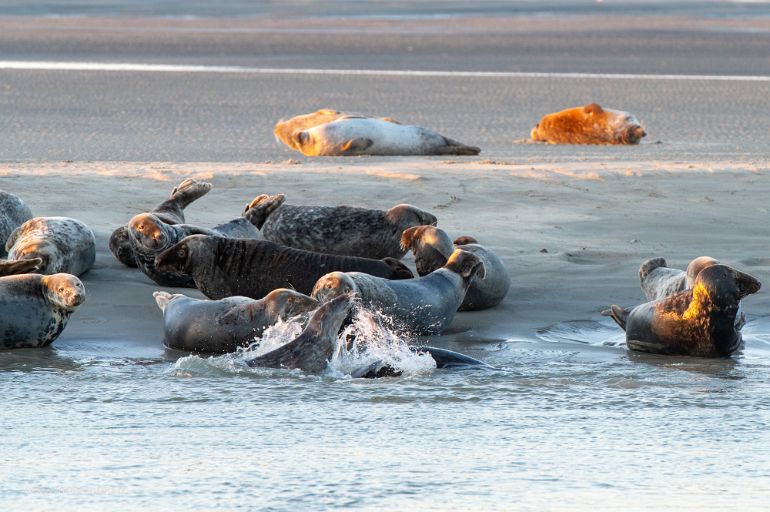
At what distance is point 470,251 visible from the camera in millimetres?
6434

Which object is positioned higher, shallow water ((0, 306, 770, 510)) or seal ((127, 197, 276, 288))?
seal ((127, 197, 276, 288))

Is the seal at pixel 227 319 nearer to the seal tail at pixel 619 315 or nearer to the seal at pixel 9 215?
the seal tail at pixel 619 315

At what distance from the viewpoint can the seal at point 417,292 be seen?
5.52 metres

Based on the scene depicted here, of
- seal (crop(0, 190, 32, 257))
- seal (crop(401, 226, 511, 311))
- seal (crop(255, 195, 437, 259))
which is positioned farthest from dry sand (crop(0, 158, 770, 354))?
seal (crop(255, 195, 437, 259))

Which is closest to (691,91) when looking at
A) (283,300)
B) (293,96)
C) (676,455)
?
(293,96)

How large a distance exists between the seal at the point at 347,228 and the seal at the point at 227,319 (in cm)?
161

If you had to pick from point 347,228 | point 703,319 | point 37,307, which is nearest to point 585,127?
point 347,228

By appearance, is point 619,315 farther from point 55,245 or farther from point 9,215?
point 9,215

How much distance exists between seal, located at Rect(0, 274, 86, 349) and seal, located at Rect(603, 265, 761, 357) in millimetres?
2200

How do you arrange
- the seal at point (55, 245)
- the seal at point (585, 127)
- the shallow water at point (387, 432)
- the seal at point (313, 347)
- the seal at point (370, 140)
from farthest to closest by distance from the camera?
the seal at point (585, 127) < the seal at point (370, 140) < the seal at point (55, 245) < the seal at point (313, 347) < the shallow water at point (387, 432)

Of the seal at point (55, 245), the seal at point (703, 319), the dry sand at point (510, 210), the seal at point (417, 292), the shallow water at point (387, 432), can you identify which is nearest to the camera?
the shallow water at point (387, 432)

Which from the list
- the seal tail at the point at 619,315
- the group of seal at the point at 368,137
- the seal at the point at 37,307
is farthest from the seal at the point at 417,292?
the group of seal at the point at 368,137

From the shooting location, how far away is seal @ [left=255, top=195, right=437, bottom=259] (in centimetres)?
715

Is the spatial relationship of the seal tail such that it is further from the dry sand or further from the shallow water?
the dry sand
